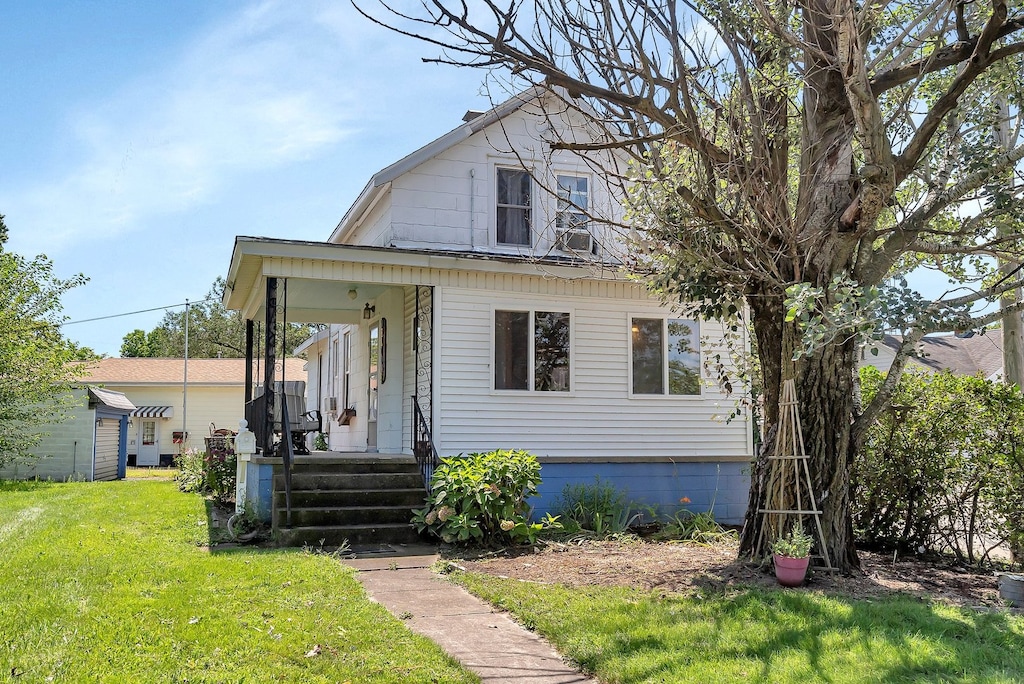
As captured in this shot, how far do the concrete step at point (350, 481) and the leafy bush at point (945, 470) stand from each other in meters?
5.56

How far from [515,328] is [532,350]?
0.41 meters

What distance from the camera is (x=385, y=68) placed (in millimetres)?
8703

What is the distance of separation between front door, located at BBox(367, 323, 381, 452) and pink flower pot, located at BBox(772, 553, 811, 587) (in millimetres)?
8736

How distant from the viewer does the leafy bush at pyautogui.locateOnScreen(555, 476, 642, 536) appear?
11227 mm

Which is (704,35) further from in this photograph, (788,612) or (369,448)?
(369,448)

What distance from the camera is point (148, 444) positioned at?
1307 inches

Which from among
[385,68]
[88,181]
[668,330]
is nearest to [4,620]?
[385,68]

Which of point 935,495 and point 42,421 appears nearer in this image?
point 935,495

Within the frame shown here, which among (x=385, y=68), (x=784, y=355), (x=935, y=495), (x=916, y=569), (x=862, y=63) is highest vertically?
(x=385, y=68)

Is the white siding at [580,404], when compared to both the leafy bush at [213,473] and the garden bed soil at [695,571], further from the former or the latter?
the leafy bush at [213,473]

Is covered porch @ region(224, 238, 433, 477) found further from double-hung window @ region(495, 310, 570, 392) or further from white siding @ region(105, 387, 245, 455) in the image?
white siding @ region(105, 387, 245, 455)

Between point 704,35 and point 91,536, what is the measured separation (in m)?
8.75

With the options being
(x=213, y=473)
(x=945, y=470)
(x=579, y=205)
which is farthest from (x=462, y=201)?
(x=945, y=470)

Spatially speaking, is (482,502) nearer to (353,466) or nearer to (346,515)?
(346,515)
